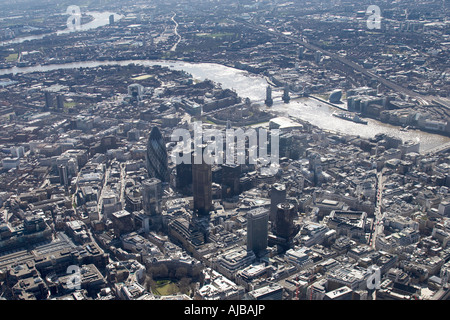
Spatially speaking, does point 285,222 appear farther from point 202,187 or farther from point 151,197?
point 151,197

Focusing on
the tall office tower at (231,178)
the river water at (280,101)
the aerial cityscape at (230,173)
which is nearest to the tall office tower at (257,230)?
the aerial cityscape at (230,173)

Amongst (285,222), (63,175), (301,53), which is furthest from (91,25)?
(285,222)

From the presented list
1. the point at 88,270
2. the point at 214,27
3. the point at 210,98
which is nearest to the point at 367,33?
the point at 214,27

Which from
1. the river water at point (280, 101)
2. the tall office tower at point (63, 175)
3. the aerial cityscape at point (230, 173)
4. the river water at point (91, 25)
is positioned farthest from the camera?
the river water at point (91, 25)

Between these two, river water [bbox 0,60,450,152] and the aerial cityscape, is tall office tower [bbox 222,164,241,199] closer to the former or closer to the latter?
the aerial cityscape

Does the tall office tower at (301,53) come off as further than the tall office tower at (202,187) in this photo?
Yes

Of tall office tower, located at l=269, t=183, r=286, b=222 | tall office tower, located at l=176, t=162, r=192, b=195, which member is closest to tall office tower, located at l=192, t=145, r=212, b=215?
tall office tower, located at l=176, t=162, r=192, b=195

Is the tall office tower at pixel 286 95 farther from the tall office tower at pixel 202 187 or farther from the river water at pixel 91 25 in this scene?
the river water at pixel 91 25

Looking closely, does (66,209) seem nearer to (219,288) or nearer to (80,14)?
(219,288)
